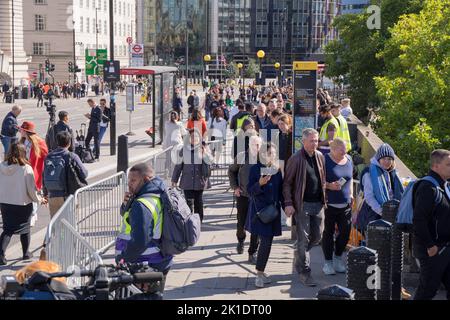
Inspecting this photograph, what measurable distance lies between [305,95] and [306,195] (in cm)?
381

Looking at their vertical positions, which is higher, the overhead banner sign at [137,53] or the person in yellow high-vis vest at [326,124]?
the overhead banner sign at [137,53]

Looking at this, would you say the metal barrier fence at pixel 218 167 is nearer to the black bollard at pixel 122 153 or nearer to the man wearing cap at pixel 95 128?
the black bollard at pixel 122 153

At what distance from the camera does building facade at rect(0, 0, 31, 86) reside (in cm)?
7438

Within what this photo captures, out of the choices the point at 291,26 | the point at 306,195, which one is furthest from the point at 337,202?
the point at 291,26

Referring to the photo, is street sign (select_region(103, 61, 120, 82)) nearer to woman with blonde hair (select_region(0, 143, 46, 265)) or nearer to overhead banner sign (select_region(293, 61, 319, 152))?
overhead banner sign (select_region(293, 61, 319, 152))

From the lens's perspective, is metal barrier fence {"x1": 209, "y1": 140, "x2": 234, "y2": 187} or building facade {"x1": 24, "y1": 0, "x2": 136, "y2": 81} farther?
building facade {"x1": 24, "y1": 0, "x2": 136, "y2": 81}

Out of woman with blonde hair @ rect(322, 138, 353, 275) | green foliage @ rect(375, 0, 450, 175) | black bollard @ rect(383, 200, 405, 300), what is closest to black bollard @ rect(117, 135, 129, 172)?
green foliage @ rect(375, 0, 450, 175)

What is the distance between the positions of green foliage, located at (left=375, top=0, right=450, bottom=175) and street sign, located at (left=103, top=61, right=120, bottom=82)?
10016 millimetres

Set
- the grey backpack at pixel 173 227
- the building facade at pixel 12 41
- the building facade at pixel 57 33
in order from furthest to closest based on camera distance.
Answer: the building facade at pixel 57 33 < the building facade at pixel 12 41 < the grey backpack at pixel 173 227

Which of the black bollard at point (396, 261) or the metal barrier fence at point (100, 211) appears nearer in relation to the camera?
the black bollard at point (396, 261)

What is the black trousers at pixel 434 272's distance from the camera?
22.9ft

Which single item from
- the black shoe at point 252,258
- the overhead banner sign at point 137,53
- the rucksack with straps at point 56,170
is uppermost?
the overhead banner sign at point 137,53

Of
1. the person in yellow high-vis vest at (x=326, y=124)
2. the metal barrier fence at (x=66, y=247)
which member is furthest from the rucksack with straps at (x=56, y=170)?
the person in yellow high-vis vest at (x=326, y=124)
